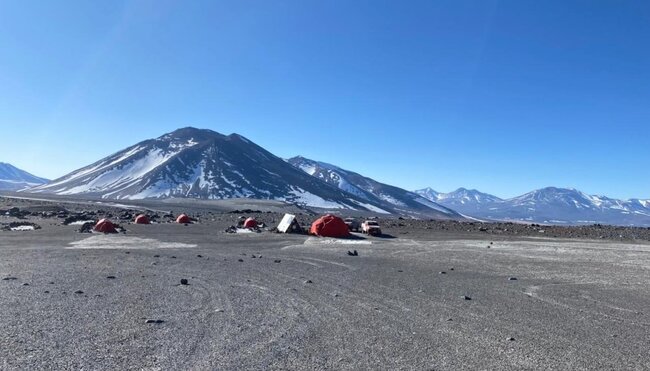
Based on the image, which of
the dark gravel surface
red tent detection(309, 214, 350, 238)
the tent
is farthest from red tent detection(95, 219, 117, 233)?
the dark gravel surface

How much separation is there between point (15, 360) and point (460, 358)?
6.56 m

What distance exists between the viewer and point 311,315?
10.8m

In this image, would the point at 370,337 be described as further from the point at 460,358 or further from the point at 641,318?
the point at 641,318

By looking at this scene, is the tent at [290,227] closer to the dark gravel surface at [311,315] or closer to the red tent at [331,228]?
the red tent at [331,228]

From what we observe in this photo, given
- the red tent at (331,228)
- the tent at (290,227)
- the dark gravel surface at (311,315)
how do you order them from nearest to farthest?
the dark gravel surface at (311,315)
the red tent at (331,228)
the tent at (290,227)

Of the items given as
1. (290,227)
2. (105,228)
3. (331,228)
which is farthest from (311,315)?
(290,227)

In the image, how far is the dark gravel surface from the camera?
7789 mm

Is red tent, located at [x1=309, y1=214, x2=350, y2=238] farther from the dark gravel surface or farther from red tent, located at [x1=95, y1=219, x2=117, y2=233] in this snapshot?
the dark gravel surface

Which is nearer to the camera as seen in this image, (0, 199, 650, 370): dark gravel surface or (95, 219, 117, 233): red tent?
(0, 199, 650, 370): dark gravel surface

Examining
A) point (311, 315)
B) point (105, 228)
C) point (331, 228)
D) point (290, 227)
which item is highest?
point (331, 228)

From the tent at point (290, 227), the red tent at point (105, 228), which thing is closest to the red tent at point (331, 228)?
the tent at point (290, 227)

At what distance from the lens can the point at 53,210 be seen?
7144cm

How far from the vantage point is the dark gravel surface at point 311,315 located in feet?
25.6

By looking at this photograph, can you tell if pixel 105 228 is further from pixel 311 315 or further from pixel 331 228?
pixel 311 315
